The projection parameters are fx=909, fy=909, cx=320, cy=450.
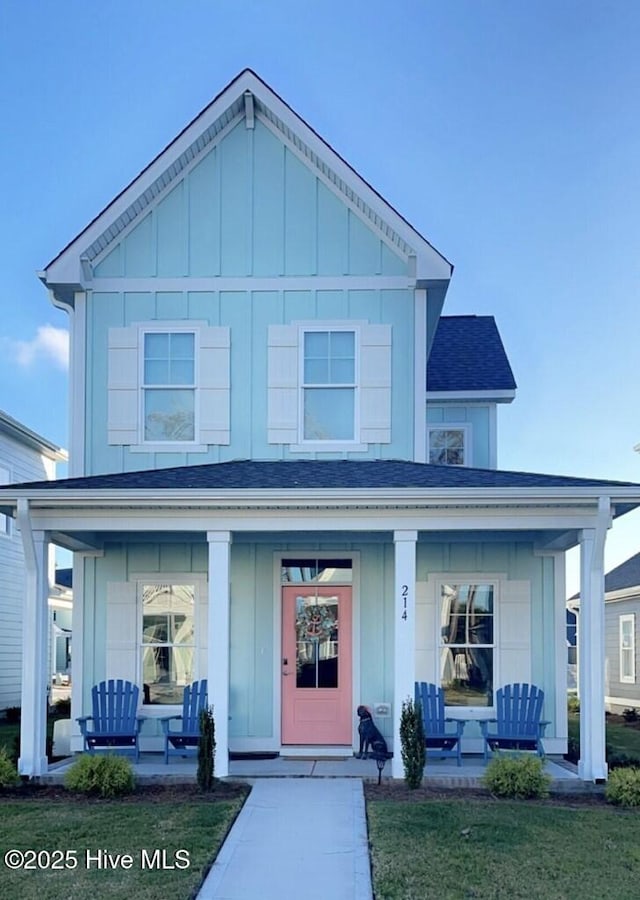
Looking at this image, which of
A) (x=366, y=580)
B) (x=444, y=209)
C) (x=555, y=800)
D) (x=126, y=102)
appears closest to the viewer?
(x=555, y=800)

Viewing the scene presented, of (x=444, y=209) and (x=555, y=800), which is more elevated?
(x=444, y=209)

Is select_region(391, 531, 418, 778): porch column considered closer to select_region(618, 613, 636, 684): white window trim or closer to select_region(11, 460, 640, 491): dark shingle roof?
select_region(11, 460, 640, 491): dark shingle roof

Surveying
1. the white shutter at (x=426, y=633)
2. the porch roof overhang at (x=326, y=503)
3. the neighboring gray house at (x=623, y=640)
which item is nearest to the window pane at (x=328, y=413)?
the porch roof overhang at (x=326, y=503)

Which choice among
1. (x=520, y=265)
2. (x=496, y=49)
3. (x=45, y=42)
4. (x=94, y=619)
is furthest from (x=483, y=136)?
(x=94, y=619)

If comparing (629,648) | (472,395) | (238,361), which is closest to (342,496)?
(238,361)

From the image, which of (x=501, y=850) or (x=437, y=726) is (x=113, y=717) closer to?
(x=437, y=726)

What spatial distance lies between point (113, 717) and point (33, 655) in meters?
1.66

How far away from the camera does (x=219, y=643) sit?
957cm

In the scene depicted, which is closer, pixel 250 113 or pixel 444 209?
pixel 250 113

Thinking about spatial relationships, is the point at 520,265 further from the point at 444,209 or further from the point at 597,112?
the point at 597,112

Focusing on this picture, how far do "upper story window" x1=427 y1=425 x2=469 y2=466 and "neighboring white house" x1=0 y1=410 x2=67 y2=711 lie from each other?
28.1ft

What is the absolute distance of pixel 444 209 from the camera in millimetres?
Answer: 24688

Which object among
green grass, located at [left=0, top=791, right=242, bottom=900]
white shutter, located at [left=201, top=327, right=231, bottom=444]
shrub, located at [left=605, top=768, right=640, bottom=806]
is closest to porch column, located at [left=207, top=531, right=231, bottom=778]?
green grass, located at [left=0, top=791, right=242, bottom=900]

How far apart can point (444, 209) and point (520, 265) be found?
110 inches
